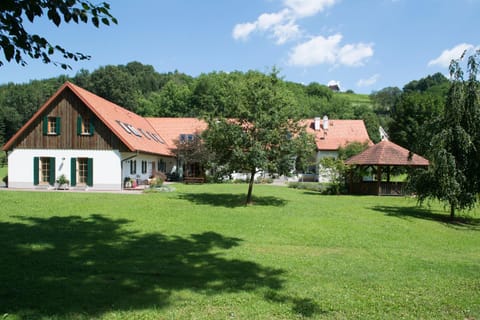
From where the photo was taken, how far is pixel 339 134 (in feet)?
139

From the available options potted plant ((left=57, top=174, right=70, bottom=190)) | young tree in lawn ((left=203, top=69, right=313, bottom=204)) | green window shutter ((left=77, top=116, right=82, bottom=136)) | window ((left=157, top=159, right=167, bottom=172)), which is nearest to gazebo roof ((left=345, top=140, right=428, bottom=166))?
young tree in lawn ((left=203, top=69, right=313, bottom=204))

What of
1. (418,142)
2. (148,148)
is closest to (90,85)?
(148,148)

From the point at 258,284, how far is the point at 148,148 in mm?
22890

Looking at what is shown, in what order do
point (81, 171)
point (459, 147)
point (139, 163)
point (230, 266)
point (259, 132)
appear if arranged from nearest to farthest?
point (230, 266) → point (459, 147) → point (259, 132) → point (81, 171) → point (139, 163)

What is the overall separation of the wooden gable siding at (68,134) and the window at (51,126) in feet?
0.64

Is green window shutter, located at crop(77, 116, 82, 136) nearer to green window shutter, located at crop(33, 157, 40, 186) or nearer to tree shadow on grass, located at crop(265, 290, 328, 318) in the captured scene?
green window shutter, located at crop(33, 157, 40, 186)

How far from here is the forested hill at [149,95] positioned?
5959 cm

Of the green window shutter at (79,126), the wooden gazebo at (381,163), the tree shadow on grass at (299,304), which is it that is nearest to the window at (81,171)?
the green window shutter at (79,126)

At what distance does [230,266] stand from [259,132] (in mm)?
9826

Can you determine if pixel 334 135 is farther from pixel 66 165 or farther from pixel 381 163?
pixel 66 165

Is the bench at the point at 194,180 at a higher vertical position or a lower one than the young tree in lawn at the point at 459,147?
lower

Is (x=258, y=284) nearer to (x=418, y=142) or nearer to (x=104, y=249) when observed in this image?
(x=104, y=249)

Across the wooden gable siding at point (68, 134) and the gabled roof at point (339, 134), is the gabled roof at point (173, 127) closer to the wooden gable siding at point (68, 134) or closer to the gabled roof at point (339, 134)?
the gabled roof at point (339, 134)

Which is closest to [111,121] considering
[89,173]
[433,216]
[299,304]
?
[89,173]
